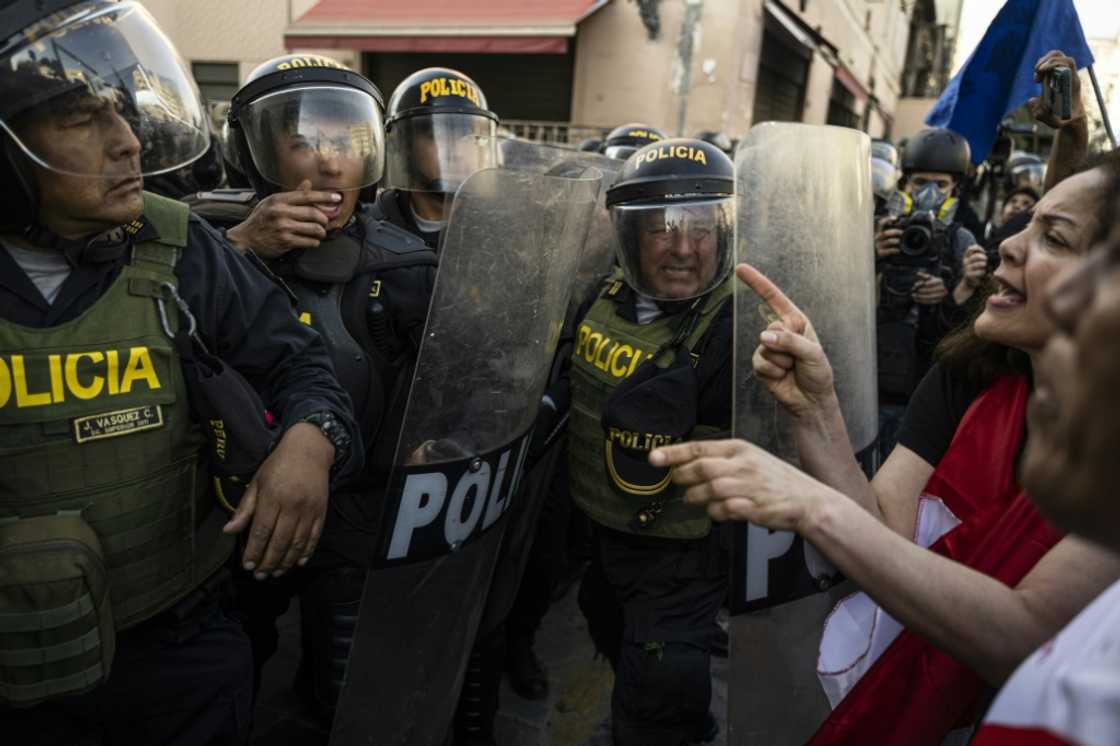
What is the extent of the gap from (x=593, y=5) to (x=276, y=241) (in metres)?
8.88

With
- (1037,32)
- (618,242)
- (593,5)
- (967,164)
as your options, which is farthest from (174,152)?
(593,5)

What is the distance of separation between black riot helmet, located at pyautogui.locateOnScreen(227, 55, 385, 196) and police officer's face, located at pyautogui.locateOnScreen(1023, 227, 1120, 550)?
1872mm

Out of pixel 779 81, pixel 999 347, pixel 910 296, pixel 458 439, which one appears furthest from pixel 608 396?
pixel 779 81

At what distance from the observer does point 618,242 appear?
213cm

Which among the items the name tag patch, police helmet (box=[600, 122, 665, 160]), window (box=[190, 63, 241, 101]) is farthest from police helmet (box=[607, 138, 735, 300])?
window (box=[190, 63, 241, 101])

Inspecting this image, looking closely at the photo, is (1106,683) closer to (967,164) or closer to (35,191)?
(35,191)

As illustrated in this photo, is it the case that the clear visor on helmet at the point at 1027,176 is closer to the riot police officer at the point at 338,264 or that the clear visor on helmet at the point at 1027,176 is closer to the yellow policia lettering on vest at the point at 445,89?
the yellow policia lettering on vest at the point at 445,89

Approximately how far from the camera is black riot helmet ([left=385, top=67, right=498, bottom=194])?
8.86 ft

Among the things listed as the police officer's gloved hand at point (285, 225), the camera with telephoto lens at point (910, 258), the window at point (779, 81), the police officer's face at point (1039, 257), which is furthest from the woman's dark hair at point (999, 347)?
the window at point (779, 81)

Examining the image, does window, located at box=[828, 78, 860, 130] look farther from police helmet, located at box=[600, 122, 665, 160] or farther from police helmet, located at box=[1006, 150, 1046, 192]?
police helmet, located at box=[600, 122, 665, 160]

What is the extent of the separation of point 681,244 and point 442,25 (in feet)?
30.7

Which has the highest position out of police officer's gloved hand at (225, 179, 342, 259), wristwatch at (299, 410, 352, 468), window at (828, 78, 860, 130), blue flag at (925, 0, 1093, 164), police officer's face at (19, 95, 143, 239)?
A: window at (828, 78, 860, 130)

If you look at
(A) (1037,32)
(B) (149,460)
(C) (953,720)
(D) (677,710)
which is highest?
(A) (1037,32)

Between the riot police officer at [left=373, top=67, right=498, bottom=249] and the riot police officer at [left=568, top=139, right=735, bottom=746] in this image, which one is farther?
the riot police officer at [left=373, top=67, right=498, bottom=249]
